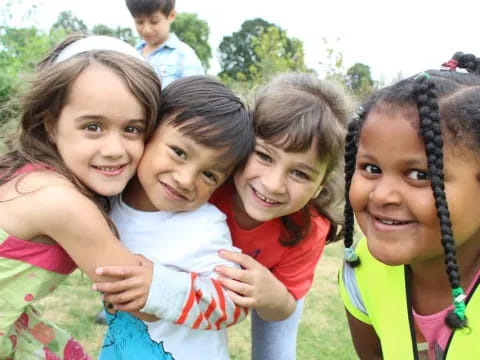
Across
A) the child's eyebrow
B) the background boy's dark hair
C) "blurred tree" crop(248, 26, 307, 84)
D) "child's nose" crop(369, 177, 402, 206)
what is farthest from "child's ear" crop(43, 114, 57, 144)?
"blurred tree" crop(248, 26, 307, 84)

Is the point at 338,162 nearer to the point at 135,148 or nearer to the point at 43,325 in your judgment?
the point at 135,148

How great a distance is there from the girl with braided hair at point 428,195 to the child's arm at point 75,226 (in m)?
0.77

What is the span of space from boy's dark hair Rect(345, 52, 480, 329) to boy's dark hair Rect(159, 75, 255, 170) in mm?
569

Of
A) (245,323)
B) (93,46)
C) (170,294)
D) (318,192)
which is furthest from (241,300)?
(245,323)

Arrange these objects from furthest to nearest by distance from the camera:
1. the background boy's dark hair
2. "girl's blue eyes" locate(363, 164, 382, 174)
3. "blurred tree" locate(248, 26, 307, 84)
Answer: "blurred tree" locate(248, 26, 307, 84)
the background boy's dark hair
"girl's blue eyes" locate(363, 164, 382, 174)

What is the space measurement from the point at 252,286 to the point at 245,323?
→ 73.8 inches

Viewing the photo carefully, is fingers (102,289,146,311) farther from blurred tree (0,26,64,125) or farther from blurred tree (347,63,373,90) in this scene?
blurred tree (0,26,64,125)

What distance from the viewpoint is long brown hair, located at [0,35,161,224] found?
1785 mm

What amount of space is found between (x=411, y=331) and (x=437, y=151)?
0.64 meters

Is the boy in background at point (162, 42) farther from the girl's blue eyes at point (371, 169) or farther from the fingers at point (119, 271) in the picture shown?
the girl's blue eyes at point (371, 169)

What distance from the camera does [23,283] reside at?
1.76 m

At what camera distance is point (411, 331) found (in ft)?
5.38

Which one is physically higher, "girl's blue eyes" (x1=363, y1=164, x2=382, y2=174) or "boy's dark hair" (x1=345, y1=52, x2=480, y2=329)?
"boy's dark hair" (x1=345, y1=52, x2=480, y2=329)

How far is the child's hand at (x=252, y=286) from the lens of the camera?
1826mm
